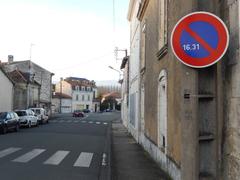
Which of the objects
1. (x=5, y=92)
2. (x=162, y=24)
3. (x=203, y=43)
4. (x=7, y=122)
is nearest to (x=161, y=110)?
(x=162, y=24)

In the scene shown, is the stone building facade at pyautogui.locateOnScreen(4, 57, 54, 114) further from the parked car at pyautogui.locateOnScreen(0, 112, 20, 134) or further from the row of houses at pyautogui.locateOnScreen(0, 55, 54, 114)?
the parked car at pyautogui.locateOnScreen(0, 112, 20, 134)

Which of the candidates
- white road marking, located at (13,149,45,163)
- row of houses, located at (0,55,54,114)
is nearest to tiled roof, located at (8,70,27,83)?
row of houses, located at (0,55,54,114)

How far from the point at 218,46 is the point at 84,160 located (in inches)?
427

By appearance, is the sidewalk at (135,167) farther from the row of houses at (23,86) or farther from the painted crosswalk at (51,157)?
the row of houses at (23,86)

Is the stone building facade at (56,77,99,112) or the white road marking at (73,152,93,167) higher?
the stone building facade at (56,77,99,112)

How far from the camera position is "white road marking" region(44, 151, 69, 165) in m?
14.4

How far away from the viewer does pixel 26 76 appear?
221 ft

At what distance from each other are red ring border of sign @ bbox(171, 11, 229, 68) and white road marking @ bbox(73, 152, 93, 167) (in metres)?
9.24

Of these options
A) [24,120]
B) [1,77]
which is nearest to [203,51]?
[24,120]

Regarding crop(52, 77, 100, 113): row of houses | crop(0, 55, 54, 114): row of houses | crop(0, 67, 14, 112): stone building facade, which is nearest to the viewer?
crop(0, 67, 14, 112): stone building facade

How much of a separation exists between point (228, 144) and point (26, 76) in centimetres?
6320

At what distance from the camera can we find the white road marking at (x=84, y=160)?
14159 mm

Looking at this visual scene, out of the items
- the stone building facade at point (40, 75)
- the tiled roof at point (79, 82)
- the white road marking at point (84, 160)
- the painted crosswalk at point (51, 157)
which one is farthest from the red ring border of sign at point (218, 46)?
the tiled roof at point (79, 82)

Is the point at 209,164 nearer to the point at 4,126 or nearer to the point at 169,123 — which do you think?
the point at 169,123
